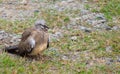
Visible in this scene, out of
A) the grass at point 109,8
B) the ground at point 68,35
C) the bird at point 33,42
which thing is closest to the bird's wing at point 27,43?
Answer: the bird at point 33,42

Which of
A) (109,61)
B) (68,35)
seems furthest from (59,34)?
(109,61)

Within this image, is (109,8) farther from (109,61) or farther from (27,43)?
(27,43)

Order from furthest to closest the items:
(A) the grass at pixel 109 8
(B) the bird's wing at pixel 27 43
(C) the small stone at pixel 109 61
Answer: (A) the grass at pixel 109 8 → (C) the small stone at pixel 109 61 → (B) the bird's wing at pixel 27 43

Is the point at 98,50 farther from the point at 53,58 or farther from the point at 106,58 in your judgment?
the point at 53,58

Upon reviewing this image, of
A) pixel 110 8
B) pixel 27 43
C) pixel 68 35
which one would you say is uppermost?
pixel 27 43

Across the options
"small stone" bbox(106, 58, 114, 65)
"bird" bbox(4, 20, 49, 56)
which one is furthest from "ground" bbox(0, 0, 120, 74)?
"bird" bbox(4, 20, 49, 56)

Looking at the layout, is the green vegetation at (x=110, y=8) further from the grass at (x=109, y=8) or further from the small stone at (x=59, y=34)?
the small stone at (x=59, y=34)

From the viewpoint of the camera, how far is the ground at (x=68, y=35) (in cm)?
796

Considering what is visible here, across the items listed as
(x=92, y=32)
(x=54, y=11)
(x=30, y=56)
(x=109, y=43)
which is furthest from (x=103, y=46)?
(x=54, y=11)

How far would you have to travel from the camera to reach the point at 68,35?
9820 mm

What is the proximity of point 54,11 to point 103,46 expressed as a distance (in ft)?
8.43

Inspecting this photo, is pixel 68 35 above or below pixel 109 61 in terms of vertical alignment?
above

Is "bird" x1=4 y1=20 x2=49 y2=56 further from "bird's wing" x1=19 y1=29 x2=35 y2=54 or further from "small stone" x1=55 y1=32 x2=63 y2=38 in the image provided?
"small stone" x1=55 y1=32 x2=63 y2=38

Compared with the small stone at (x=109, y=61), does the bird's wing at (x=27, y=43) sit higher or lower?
higher
